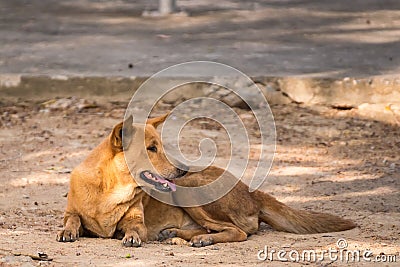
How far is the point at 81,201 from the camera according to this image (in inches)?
247

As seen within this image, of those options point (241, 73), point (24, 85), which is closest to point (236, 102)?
point (241, 73)

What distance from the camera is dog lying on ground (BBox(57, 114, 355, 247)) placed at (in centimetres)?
622

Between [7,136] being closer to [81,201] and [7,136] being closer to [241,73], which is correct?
[241,73]

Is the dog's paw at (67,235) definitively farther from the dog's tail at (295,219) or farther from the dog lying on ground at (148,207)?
the dog's tail at (295,219)

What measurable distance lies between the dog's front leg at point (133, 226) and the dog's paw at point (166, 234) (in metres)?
0.28

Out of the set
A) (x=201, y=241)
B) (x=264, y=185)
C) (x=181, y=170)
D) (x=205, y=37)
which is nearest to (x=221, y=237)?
(x=201, y=241)

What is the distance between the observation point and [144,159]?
20.4 ft

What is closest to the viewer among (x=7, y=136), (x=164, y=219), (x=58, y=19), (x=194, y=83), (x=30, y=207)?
(x=164, y=219)

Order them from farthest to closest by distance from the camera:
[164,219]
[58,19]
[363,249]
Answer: [58,19]
[164,219]
[363,249]

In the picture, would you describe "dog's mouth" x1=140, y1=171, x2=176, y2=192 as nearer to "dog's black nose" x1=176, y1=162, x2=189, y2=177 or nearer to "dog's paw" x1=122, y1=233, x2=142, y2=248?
"dog's black nose" x1=176, y1=162, x2=189, y2=177

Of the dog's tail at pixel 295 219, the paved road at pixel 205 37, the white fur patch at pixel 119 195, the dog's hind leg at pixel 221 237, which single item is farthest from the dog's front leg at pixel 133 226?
the paved road at pixel 205 37

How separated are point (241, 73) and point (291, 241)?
414 centimetres

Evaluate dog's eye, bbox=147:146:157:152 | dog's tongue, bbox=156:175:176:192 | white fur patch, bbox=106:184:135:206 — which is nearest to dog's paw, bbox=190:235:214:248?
dog's tongue, bbox=156:175:176:192

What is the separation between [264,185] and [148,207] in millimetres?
1770
